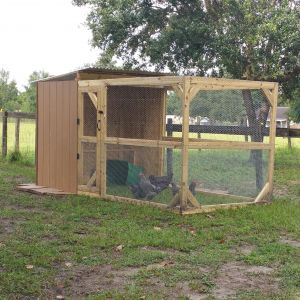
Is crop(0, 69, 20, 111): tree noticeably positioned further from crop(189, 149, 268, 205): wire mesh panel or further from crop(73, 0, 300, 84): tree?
crop(189, 149, 268, 205): wire mesh panel

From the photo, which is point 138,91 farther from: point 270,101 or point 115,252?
point 115,252

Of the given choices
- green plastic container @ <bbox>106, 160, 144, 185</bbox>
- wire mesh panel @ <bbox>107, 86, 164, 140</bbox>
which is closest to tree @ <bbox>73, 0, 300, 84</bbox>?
wire mesh panel @ <bbox>107, 86, 164, 140</bbox>

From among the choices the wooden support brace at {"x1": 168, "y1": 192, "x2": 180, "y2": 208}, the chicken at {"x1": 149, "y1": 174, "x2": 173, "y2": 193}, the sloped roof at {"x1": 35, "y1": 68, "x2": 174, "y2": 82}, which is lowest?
the wooden support brace at {"x1": 168, "y1": 192, "x2": 180, "y2": 208}

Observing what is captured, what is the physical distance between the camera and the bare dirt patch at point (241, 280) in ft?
14.7

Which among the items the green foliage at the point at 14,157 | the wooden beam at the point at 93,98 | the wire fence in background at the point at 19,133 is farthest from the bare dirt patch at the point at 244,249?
the green foliage at the point at 14,157

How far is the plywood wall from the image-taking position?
9750 millimetres

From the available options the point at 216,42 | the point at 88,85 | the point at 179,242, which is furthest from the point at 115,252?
the point at 216,42

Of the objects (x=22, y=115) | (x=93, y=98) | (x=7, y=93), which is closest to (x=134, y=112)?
(x=93, y=98)

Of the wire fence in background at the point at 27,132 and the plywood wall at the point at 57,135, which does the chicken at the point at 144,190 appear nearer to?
the wire fence in background at the point at 27,132

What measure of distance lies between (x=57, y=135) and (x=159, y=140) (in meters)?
2.27

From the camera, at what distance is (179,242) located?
6.03 m

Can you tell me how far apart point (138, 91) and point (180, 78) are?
2773 millimetres

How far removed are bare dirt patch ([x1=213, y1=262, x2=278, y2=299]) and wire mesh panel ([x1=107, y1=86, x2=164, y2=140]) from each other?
5157mm

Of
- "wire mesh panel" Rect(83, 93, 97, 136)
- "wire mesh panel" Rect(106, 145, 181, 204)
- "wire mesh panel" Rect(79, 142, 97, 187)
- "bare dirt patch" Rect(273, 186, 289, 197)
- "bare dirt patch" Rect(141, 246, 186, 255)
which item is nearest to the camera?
"bare dirt patch" Rect(141, 246, 186, 255)
